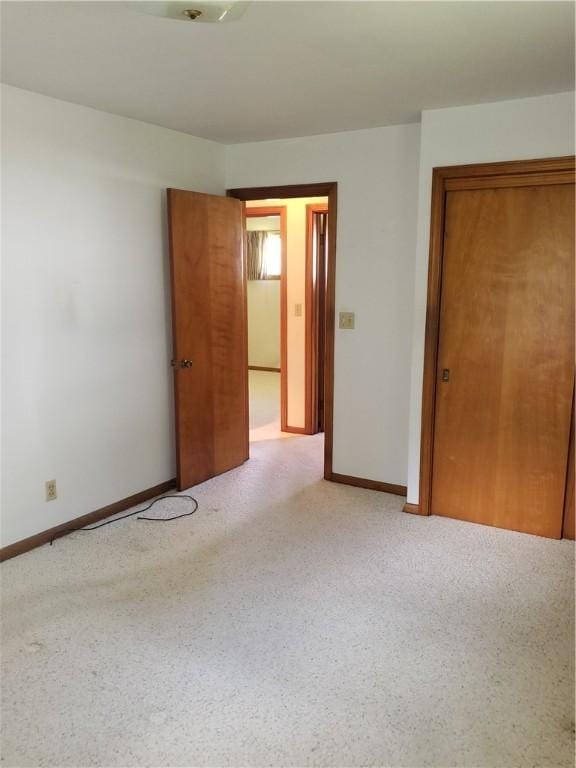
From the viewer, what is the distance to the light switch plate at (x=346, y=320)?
371cm

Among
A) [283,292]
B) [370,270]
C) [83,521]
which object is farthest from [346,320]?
[83,521]

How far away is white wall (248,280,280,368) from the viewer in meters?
8.33

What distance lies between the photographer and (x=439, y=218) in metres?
3.11

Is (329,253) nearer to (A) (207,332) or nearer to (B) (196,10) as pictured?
(A) (207,332)

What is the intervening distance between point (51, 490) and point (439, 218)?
2.60 metres

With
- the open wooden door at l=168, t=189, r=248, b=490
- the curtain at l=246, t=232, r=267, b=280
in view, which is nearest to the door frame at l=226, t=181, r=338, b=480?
the open wooden door at l=168, t=189, r=248, b=490

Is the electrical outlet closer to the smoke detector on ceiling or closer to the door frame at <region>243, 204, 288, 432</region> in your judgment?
the smoke detector on ceiling

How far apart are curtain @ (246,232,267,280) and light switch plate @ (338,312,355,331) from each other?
4.77m

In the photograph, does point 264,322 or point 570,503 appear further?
point 264,322

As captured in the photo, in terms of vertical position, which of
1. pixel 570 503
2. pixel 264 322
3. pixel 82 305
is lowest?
pixel 570 503

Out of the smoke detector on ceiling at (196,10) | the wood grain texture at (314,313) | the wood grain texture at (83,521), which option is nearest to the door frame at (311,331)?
the wood grain texture at (314,313)

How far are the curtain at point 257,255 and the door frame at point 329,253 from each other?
4.22 m

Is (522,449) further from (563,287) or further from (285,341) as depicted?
(285,341)

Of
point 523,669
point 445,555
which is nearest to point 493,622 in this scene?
point 523,669
